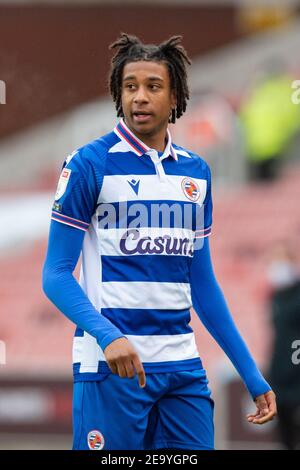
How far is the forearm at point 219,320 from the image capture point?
4.08 metres

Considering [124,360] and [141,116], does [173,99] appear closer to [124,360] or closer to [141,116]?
[141,116]

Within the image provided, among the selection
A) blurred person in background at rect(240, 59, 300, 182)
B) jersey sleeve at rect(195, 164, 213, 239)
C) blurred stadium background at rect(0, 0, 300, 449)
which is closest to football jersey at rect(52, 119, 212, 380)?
jersey sleeve at rect(195, 164, 213, 239)

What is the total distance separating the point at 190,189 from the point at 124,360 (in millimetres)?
739

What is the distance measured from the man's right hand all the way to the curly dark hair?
92cm

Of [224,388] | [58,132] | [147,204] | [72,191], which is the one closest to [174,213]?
[147,204]

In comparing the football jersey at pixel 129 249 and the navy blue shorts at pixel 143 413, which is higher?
the football jersey at pixel 129 249

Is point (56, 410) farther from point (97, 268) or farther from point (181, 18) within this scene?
point (181, 18)

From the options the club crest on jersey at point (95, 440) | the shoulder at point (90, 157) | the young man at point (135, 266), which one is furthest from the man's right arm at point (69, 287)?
the club crest on jersey at point (95, 440)

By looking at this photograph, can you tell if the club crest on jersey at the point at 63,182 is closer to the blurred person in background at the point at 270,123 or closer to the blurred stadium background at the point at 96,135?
the blurred stadium background at the point at 96,135

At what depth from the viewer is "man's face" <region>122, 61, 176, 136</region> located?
3840 millimetres

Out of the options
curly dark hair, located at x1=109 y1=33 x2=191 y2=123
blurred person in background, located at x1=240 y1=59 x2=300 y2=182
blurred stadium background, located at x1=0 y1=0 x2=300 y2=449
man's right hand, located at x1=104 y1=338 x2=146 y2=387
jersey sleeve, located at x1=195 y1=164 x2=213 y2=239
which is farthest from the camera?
blurred person in background, located at x1=240 y1=59 x2=300 y2=182

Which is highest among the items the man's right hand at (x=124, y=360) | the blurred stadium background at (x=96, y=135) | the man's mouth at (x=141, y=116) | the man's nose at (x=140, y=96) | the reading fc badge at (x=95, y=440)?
the blurred stadium background at (x=96, y=135)

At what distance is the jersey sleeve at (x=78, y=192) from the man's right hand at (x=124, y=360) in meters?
0.46

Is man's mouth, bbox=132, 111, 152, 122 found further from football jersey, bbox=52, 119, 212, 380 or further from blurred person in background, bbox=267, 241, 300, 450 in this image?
blurred person in background, bbox=267, 241, 300, 450
